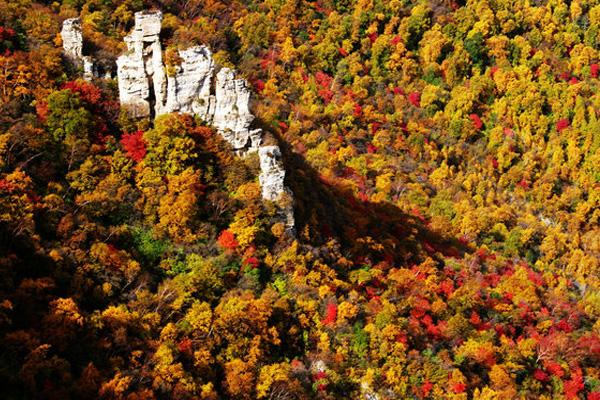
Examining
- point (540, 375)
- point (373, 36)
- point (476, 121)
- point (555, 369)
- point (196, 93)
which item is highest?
point (196, 93)

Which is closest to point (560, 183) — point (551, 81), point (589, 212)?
point (589, 212)

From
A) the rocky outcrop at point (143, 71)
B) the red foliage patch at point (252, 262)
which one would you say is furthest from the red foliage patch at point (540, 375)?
the rocky outcrop at point (143, 71)

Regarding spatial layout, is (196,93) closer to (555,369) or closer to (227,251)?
(227,251)

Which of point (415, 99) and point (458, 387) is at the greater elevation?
point (415, 99)

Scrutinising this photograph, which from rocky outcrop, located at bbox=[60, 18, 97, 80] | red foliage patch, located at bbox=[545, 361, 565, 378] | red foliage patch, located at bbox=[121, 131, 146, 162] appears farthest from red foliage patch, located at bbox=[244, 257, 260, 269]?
red foliage patch, located at bbox=[545, 361, 565, 378]

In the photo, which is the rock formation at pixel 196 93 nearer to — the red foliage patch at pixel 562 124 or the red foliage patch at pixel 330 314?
the red foliage patch at pixel 330 314

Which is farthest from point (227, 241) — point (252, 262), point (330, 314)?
point (330, 314)

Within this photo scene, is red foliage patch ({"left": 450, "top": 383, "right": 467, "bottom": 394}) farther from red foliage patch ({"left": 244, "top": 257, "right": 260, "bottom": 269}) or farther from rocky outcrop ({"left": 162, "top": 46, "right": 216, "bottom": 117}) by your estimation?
rocky outcrop ({"left": 162, "top": 46, "right": 216, "bottom": 117})
